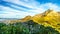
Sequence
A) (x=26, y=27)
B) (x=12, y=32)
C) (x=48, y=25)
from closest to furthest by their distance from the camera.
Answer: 1. (x=12, y=32)
2. (x=26, y=27)
3. (x=48, y=25)

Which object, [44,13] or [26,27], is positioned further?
[44,13]

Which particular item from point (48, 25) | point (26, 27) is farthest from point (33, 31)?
point (48, 25)

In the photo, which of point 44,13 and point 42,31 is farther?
point 44,13

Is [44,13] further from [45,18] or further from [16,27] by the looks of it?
[16,27]

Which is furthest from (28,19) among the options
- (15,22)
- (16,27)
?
(16,27)

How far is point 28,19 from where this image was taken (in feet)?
10.4

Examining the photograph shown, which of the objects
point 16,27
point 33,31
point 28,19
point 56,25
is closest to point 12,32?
point 16,27

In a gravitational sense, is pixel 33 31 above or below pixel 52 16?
below

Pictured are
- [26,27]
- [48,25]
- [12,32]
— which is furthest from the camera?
[48,25]

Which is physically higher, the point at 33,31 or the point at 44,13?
the point at 44,13

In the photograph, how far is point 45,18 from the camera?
3.19 metres

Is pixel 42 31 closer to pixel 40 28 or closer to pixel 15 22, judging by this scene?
pixel 40 28

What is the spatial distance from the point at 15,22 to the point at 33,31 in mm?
451

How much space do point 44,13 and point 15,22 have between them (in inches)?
20.2
